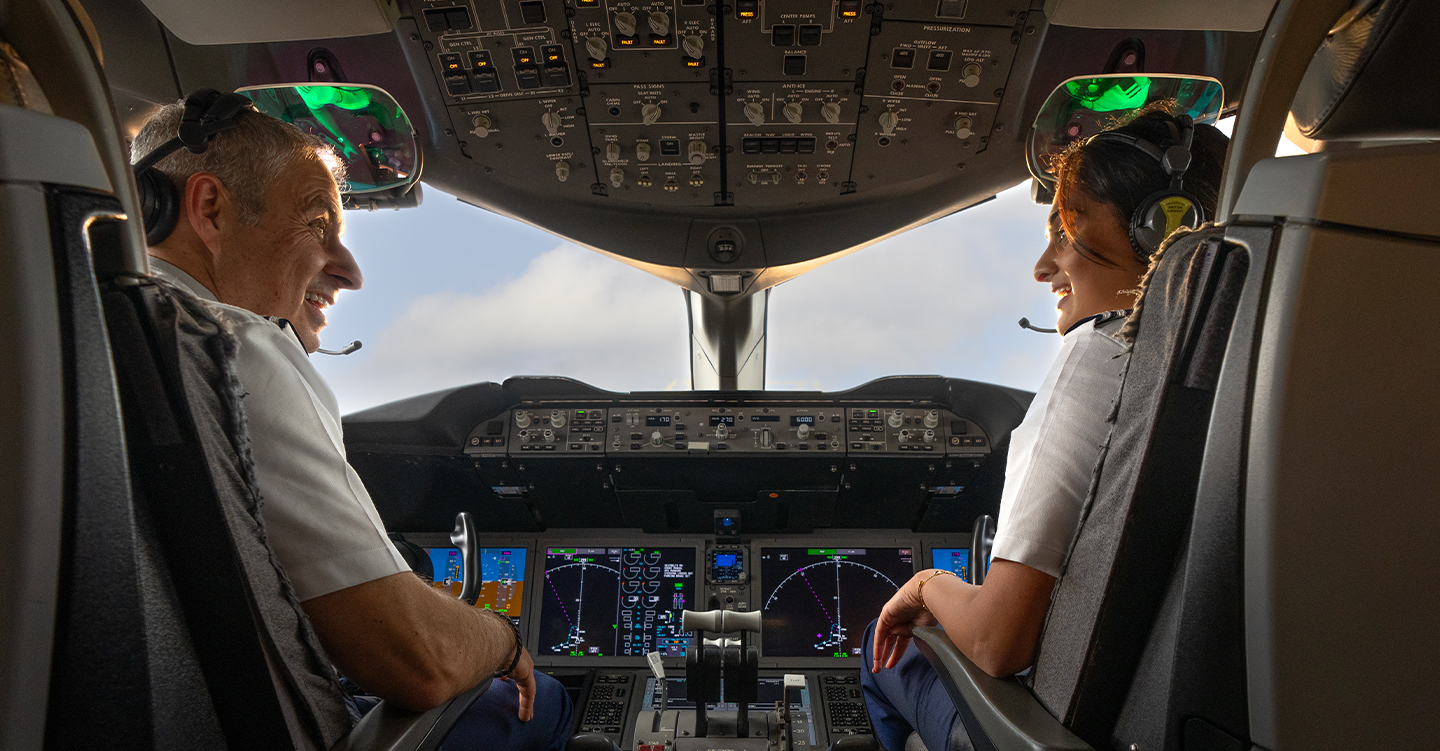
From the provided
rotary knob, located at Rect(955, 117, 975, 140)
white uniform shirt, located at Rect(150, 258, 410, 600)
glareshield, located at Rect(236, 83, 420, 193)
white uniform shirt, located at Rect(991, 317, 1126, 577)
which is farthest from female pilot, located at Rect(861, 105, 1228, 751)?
glareshield, located at Rect(236, 83, 420, 193)

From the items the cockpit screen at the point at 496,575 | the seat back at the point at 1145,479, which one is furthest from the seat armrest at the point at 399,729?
the cockpit screen at the point at 496,575

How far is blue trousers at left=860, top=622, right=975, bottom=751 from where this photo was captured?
3.64 ft

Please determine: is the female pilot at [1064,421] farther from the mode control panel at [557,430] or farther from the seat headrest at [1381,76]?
the mode control panel at [557,430]

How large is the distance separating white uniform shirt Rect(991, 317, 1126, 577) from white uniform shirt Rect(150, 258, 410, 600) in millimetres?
799

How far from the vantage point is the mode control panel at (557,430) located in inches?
92.6

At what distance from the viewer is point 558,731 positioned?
1413 millimetres

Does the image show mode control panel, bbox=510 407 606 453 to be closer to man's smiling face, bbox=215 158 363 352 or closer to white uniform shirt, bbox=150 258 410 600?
man's smiling face, bbox=215 158 363 352

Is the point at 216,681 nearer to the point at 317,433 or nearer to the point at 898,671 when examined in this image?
the point at 317,433

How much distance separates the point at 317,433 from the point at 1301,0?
107 cm

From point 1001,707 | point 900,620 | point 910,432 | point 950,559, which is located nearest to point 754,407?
point 910,432

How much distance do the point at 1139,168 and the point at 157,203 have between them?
1.38 meters

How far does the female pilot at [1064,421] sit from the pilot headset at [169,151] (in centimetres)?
121

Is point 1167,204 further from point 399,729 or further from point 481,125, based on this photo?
point 481,125

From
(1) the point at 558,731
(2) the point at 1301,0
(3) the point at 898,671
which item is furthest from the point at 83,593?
(3) the point at 898,671
